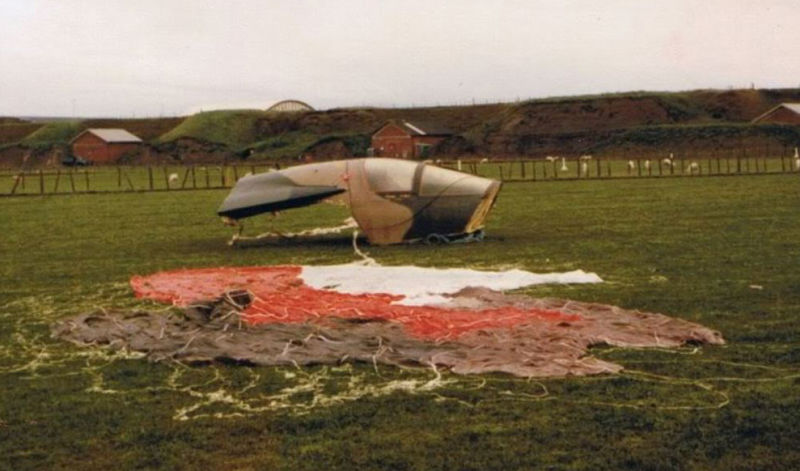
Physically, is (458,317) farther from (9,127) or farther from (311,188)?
(9,127)

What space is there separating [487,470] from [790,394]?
8.92 ft

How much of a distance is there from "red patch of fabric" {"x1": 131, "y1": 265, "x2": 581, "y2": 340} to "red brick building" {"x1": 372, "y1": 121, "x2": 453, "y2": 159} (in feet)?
255

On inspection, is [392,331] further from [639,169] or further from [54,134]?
[54,134]

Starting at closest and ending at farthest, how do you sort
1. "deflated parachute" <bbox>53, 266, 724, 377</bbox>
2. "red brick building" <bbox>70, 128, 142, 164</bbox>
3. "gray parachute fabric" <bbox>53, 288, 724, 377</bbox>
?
1. "gray parachute fabric" <bbox>53, 288, 724, 377</bbox>
2. "deflated parachute" <bbox>53, 266, 724, 377</bbox>
3. "red brick building" <bbox>70, 128, 142, 164</bbox>

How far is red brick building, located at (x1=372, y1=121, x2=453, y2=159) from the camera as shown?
304 feet

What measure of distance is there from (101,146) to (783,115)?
69.1 m

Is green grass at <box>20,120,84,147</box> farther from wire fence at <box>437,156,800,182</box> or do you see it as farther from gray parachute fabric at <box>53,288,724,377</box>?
gray parachute fabric at <box>53,288,724,377</box>

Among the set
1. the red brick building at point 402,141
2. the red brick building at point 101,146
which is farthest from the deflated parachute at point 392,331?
the red brick building at point 101,146

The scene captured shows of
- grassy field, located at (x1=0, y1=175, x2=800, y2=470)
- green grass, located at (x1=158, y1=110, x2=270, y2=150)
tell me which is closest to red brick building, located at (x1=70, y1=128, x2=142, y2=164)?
green grass, located at (x1=158, y1=110, x2=270, y2=150)

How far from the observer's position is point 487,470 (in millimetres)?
5633

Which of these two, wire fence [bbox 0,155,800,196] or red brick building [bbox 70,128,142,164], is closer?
wire fence [bbox 0,155,800,196]

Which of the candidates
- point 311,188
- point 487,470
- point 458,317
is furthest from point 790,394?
point 311,188

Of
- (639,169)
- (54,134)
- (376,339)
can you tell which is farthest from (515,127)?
(376,339)

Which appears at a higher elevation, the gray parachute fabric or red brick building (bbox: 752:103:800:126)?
red brick building (bbox: 752:103:800:126)
